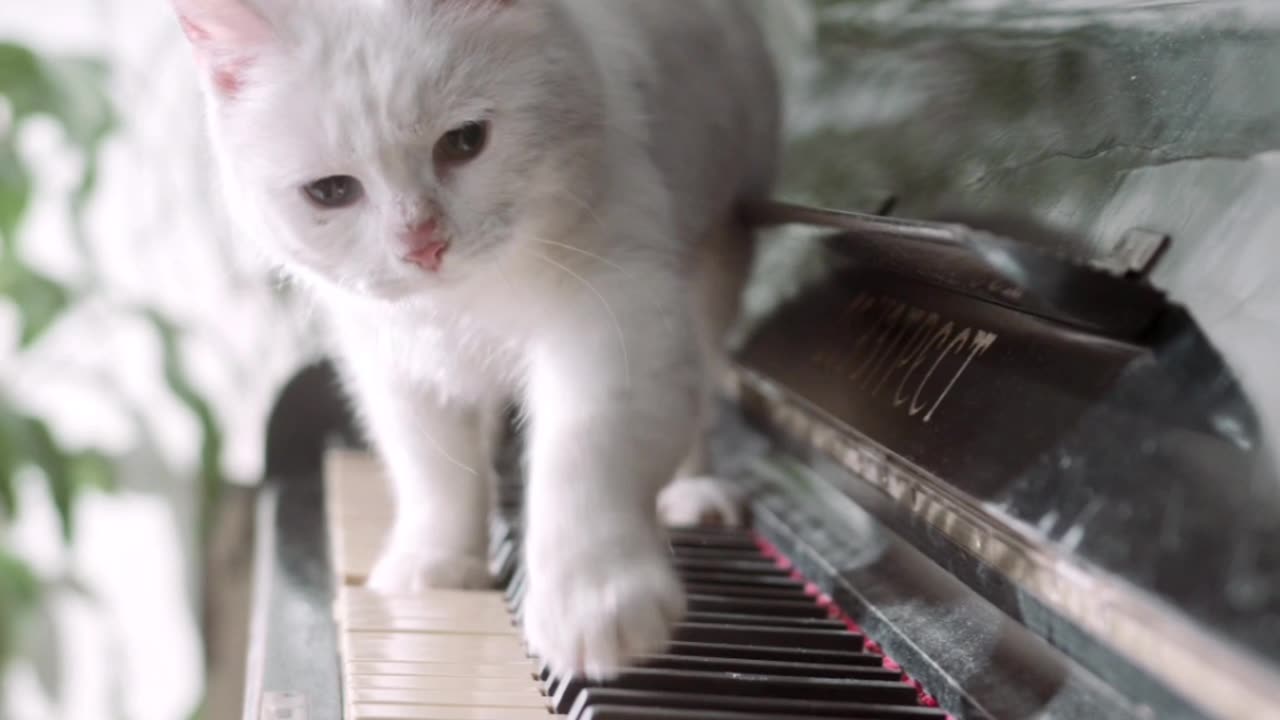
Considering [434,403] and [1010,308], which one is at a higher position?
[434,403]

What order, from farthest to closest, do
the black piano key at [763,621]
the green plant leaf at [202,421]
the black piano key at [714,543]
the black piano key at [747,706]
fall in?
the green plant leaf at [202,421] → the black piano key at [714,543] → the black piano key at [763,621] → the black piano key at [747,706]

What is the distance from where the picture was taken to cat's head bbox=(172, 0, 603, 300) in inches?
44.4

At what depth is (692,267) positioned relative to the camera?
1.48 m

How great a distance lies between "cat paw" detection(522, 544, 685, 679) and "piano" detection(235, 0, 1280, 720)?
23 mm

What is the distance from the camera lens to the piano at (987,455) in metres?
0.74

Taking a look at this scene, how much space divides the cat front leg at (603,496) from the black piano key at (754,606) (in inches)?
3.7

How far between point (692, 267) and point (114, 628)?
1506 mm

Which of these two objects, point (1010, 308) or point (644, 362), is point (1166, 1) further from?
point (644, 362)

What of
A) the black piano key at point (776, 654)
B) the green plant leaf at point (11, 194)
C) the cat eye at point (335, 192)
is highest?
the green plant leaf at point (11, 194)

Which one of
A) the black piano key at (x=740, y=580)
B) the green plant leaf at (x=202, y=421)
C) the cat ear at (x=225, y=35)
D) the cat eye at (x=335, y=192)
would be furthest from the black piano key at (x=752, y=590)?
the green plant leaf at (x=202, y=421)

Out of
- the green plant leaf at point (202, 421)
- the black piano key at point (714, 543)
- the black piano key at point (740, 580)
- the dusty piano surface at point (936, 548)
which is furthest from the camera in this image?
the green plant leaf at point (202, 421)

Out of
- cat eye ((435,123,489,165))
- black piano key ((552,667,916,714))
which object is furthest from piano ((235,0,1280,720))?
cat eye ((435,123,489,165))

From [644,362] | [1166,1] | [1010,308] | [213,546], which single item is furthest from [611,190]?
[213,546]

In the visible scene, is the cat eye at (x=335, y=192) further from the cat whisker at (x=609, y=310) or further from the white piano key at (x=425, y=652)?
the white piano key at (x=425, y=652)
